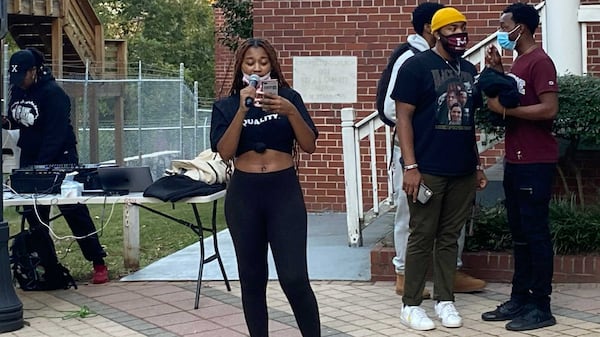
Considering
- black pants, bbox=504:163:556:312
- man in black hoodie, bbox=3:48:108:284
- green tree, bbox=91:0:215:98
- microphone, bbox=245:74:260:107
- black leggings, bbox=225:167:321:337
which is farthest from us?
green tree, bbox=91:0:215:98

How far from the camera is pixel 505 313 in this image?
6.20 metres

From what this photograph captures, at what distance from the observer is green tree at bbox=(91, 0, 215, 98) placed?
34312mm

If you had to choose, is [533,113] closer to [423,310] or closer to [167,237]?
[423,310]

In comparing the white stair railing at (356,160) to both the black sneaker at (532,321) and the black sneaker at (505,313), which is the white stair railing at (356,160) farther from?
the black sneaker at (532,321)

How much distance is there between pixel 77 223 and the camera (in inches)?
300

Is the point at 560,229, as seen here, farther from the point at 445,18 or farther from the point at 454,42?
the point at 445,18

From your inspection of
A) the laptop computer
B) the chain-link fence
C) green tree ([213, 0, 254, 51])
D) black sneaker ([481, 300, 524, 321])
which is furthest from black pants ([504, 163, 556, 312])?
the chain-link fence

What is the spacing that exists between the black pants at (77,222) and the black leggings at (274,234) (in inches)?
109

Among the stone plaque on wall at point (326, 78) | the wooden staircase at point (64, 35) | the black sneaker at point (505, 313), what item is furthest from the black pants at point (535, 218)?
the wooden staircase at point (64, 35)

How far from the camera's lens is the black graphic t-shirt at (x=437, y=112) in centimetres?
582

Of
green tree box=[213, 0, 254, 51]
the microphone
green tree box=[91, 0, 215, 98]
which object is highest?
green tree box=[91, 0, 215, 98]

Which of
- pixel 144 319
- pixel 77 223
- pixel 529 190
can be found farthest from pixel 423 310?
pixel 77 223

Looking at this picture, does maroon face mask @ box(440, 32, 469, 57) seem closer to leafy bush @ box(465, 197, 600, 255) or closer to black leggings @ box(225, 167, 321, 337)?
black leggings @ box(225, 167, 321, 337)

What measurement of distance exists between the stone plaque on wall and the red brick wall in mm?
63
